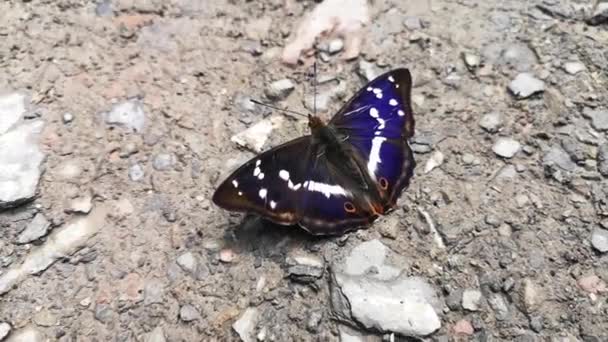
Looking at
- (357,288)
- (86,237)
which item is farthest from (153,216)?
(357,288)

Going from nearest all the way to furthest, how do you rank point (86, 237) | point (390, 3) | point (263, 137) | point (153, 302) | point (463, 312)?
point (463, 312), point (153, 302), point (86, 237), point (263, 137), point (390, 3)

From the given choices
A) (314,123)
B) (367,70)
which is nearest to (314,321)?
(314,123)

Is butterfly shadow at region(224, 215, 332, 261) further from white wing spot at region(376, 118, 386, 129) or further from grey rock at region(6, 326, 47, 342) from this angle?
grey rock at region(6, 326, 47, 342)

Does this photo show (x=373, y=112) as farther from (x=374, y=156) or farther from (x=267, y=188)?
(x=267, y=188)

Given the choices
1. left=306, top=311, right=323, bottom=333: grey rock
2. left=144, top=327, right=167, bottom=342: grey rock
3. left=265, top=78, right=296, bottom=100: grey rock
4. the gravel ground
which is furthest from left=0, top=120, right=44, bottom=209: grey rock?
left=306, top=311, right=323, bottom=333: grey rock

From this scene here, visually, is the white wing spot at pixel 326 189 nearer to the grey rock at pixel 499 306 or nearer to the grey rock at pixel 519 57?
the grey rock at pixel 499 306

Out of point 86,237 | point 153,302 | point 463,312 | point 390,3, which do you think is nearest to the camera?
point 463,312

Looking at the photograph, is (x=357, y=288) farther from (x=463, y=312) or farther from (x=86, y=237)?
(x=86, y=237)
